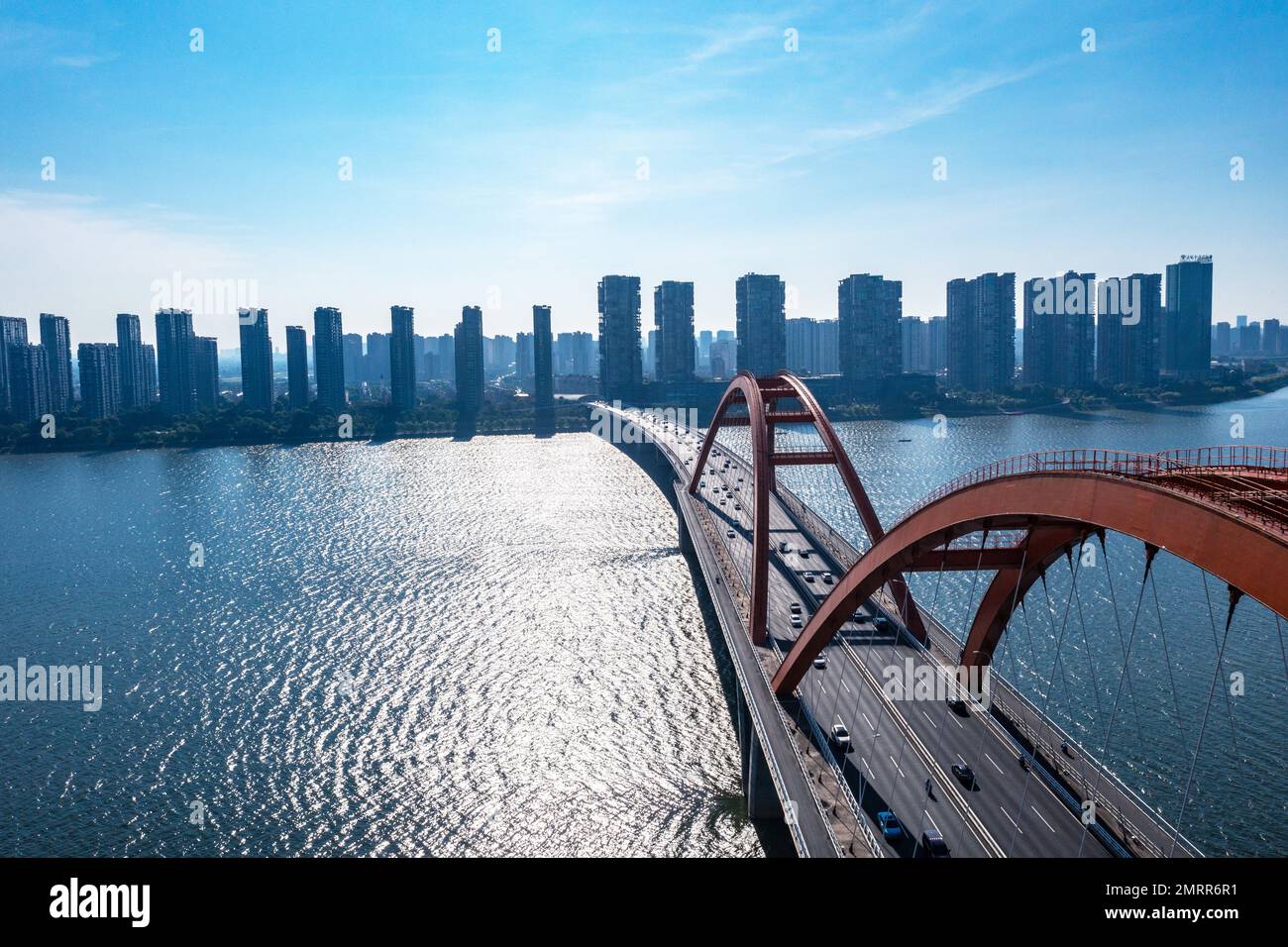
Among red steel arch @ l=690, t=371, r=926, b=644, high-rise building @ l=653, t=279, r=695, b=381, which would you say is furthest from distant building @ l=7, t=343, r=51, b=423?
red steel arch @ l=690, t=371, r=926, b=644

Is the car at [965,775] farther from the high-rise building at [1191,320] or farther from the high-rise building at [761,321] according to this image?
the high-rise building at [1191,320]

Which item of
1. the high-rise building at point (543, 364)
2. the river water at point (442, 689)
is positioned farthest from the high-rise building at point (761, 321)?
the river water at point (442, 689)

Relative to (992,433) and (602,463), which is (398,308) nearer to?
(602,463)

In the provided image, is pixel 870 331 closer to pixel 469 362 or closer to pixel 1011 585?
pixel 469 362

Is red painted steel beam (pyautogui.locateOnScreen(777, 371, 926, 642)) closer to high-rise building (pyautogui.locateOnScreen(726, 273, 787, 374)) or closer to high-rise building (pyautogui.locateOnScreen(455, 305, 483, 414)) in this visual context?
high-rise building (pyautogui.locateOnScreen(455, 305, 483, 414))

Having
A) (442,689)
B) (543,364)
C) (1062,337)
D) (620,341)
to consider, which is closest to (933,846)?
(442,689)
